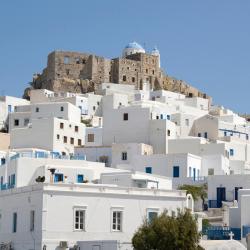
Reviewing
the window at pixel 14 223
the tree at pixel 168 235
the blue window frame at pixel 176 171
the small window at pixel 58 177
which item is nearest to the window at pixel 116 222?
the tree at pixel 168 235

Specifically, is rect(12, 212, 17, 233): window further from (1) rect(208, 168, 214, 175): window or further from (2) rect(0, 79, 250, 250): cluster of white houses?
(1) rect(208, 168, 214, 175): window

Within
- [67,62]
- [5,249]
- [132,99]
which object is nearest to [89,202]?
[5,249]

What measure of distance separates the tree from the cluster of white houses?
86.0 inches

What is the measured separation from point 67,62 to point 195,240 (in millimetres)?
73821

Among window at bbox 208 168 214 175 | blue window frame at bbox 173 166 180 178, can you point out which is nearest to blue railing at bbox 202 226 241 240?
blue window frame at bbox 173 166 180 178

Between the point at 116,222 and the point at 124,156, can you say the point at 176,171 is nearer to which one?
the point at 124,156

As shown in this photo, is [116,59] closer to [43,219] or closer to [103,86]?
[103,86]

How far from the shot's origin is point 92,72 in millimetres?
104188

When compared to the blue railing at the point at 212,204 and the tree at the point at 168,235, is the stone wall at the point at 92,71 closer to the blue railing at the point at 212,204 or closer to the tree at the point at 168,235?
the blue railing at the point at 212,204

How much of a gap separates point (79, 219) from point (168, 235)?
556cm

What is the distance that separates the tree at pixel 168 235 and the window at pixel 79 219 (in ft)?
12.9

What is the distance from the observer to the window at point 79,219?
3644 cm

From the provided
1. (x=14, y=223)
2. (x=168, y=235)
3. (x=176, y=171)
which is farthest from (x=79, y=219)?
(x=176, y=171)

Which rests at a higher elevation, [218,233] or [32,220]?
[32,220]
